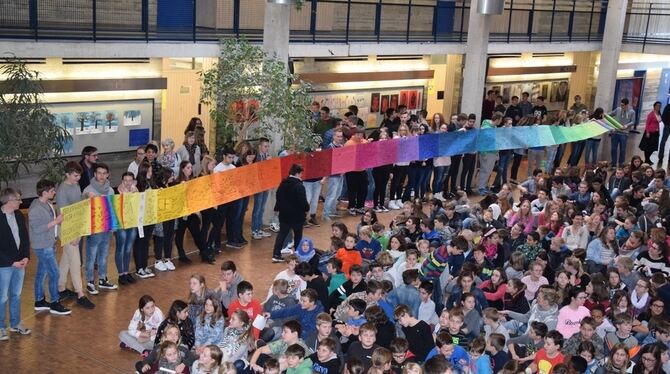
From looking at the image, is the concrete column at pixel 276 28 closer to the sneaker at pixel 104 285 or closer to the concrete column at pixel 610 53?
the sneaker at pixel 104 285

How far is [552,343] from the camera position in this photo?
33.6ft

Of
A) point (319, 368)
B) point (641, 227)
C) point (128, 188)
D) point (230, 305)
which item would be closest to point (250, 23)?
point (128, 188)

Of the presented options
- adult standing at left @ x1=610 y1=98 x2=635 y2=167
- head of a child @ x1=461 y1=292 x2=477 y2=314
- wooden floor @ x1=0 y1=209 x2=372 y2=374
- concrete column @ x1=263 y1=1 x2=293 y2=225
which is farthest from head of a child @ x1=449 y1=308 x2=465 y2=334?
adult standing at left @ x1=610 y1=98 x2=635 y2=167

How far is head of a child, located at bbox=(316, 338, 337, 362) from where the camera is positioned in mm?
9620

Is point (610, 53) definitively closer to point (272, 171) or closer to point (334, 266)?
point (272, 171)

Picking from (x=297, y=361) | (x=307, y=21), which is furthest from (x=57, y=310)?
(x=307, y=21)

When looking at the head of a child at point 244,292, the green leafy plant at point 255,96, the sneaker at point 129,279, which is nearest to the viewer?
the head of a child at point 244,292

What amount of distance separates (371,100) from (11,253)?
15788 millimetres

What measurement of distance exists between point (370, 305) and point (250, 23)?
13.5 metres

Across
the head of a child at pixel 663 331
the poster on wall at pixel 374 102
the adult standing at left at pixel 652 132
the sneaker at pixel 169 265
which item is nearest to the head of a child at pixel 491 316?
the head of a child at pixel 663 331

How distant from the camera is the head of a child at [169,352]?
9.84 metres

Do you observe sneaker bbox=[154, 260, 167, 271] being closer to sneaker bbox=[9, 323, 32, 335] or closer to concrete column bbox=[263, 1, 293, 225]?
sneaker bbox=[9, 323, 32, 335]

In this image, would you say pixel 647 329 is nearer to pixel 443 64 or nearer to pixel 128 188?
pixel 128 188

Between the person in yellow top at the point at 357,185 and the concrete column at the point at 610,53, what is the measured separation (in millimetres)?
13652
